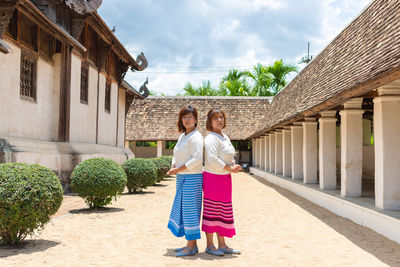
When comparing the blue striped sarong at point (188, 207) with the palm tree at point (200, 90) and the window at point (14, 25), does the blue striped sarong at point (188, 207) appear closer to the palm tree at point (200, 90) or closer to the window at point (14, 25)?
the window at point (14, 25)

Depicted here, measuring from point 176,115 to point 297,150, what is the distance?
53.6ft

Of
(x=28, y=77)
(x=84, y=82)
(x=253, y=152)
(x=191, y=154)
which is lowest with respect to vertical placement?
(x=253, y=152)

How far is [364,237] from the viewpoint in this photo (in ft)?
20.5

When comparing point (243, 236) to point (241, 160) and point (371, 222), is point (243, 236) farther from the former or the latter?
point (241, 160)

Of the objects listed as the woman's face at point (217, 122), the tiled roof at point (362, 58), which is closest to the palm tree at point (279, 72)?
the tiled roof at point (362, 58)

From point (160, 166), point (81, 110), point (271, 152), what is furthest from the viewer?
point (271, 152)

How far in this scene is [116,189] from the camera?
8.68 meters

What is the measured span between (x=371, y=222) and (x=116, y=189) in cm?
497

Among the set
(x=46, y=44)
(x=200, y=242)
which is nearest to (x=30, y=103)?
(x=46, y=44)

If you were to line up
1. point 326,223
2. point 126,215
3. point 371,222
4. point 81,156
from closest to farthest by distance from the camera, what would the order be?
point 371,222, point 326,223, point 126,215, point 81,156

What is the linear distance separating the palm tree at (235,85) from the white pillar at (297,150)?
25696mm

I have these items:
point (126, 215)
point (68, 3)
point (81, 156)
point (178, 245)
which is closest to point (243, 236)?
point (178, 245)

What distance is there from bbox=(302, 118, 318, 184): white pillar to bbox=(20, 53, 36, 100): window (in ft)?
25.5

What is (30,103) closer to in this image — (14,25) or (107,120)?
(14,25)
